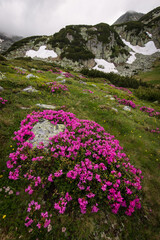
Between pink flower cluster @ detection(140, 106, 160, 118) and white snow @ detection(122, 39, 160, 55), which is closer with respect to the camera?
pink flower cluster @ detection(140, 106, 160, 118)

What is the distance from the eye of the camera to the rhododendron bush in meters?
3.50

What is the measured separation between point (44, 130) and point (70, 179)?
118 inches

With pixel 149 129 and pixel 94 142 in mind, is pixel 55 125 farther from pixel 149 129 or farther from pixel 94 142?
pixel 149 129

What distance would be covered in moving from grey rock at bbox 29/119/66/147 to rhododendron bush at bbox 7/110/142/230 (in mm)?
256

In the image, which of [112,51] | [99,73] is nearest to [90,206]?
[99,73]

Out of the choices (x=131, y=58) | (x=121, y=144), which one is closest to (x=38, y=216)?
(x=121, y=144)

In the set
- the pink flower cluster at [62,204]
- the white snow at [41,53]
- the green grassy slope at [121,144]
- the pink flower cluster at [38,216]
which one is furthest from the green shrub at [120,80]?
the white snow at [41,53]

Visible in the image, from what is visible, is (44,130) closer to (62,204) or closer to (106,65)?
(62,204)

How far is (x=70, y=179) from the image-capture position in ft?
13.1

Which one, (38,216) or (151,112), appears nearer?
(38,216)

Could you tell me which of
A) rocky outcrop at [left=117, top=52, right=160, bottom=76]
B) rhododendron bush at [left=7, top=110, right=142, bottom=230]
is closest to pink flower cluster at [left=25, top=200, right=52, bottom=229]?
rhododendron bush at [left=7, top=110, right=142, bottom=230]

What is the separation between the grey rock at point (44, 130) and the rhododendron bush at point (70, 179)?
0.26 meters

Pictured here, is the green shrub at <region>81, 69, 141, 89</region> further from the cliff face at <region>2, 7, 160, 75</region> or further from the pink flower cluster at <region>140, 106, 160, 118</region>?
the cliff face at <region>2, 7, 160, 75</region>

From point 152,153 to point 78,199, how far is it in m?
6.53
